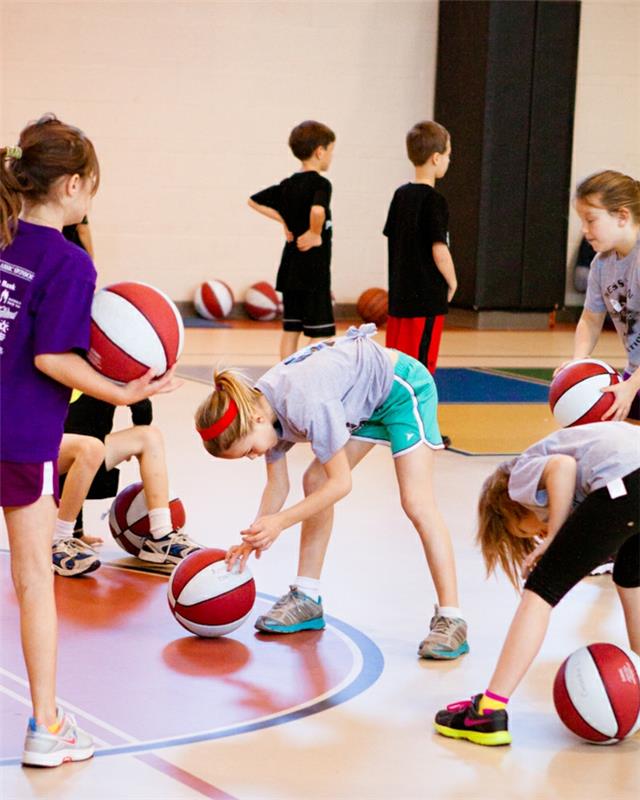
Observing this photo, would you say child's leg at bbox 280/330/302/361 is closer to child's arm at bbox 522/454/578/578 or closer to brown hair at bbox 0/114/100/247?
child's arm at bbox 522/454/578/578

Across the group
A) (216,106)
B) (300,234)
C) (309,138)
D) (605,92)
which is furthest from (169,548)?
(605,92)

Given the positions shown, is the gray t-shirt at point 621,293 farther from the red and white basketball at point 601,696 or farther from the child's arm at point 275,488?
the red and white basketball at point 601,696

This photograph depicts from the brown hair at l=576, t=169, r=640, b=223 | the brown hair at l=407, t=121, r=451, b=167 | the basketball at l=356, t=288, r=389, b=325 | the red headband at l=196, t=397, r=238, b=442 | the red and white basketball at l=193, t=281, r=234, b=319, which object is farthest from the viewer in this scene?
the basketball at l=356, t=288, r=389, b=325

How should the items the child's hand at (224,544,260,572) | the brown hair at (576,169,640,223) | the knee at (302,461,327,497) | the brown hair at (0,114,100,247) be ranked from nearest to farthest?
the brown hair at (0,114,100,247)
the child's hand at (224,544,260,572)
the knee at (302,461,327,497)
the brown hair at (576,169,640,223)

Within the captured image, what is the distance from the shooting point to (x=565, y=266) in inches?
579

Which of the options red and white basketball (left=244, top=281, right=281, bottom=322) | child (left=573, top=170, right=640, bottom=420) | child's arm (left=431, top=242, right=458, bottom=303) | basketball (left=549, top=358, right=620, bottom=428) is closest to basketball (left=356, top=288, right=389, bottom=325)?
red and white basketball (left=244, top=281, right=281, bottom=322)

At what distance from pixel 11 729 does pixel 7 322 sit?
1094mm

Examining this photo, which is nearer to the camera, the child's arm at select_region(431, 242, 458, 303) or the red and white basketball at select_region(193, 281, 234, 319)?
the child's arm at select_region(431, 242, 458, 303)

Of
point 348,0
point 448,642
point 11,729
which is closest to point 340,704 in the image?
point 448,642

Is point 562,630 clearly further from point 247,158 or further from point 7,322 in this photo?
point 247,158

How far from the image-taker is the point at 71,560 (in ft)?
16.6

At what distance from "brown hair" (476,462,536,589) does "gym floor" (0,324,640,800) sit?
0.43 metres

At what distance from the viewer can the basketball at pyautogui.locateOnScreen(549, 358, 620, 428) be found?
15.2ft

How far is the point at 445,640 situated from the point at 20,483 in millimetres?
1631
